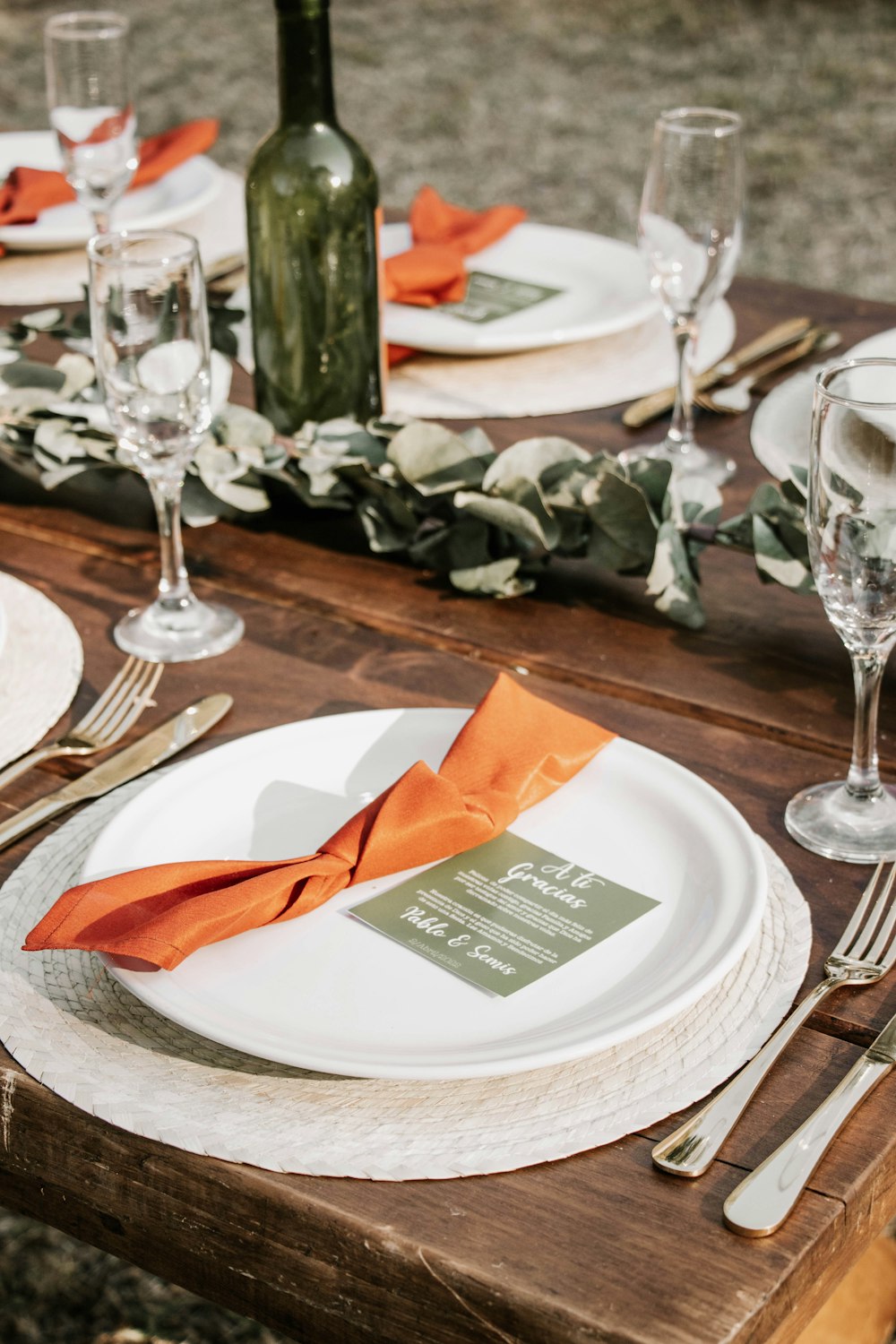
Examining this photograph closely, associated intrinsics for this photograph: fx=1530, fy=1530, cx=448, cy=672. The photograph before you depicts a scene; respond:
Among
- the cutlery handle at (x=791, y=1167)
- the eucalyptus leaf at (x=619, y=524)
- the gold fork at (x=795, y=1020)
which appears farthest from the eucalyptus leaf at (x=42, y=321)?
the cutlery handle at (x=791, y=1167)

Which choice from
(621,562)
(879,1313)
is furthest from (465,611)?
(879,1313)

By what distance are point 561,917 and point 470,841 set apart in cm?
7

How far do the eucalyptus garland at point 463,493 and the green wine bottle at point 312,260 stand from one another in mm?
51

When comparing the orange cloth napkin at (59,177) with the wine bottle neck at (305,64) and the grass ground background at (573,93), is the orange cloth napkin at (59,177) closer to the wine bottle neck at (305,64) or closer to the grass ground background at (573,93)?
the wine bottle neck at (305,64)

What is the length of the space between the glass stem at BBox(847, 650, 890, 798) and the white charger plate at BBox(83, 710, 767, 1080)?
0.11m

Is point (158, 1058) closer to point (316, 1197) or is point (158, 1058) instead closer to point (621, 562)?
point (316, 1197)

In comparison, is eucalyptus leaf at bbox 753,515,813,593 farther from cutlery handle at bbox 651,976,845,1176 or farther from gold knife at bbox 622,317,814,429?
cutlery handle at bbox 651,976,845,1176

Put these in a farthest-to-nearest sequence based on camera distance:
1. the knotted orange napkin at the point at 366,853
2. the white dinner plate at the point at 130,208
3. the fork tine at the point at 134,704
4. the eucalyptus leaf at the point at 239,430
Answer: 1. the white dinner plate at the point at 130,208
2. the eucalyptus leaf at the point at 239,430
3. the fork tine at the point at 134,704
4. the knotted orange napkin at the point at 366,853

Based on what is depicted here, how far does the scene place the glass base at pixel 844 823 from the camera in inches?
32.4

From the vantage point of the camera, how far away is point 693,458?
1.29 m

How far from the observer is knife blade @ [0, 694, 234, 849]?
33.6 inches

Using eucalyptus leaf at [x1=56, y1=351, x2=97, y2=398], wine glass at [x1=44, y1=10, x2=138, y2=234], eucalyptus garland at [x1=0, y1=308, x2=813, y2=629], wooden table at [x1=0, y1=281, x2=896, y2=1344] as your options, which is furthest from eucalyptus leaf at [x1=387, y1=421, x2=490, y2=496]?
wine glass at [x1=44, y1=10, x2=138, y2=234]

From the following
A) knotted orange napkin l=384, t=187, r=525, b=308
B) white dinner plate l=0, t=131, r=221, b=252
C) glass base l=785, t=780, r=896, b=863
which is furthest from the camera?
white dinner plate l=0, t=131, r=221, b=252

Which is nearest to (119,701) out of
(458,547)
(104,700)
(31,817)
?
(104,700)
